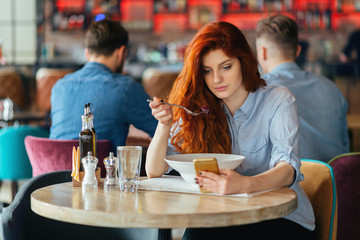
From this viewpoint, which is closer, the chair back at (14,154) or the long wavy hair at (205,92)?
the long wavy hair at (205,92)

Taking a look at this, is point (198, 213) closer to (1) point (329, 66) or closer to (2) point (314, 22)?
(1) point (329, 66)

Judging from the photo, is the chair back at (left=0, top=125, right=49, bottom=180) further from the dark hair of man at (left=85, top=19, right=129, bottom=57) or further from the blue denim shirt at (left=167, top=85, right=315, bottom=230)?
the blue denim shirt at (left=167, top=85, right=315, bottom=230)

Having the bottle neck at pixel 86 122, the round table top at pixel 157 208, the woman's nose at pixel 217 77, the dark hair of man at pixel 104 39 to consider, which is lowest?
the round table top at pixel 157 208

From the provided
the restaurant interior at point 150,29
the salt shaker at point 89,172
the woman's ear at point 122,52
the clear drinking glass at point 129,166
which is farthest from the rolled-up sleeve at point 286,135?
the restaurant interior at point 150,29

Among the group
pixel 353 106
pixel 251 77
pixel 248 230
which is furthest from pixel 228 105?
pixel 353 106

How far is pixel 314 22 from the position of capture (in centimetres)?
781

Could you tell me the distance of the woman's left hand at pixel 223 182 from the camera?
139 cm

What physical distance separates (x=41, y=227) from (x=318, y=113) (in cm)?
162

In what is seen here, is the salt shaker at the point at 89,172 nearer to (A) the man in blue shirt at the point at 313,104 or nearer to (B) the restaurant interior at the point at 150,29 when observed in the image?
(A) the man in blue shirt at the point at 313,104

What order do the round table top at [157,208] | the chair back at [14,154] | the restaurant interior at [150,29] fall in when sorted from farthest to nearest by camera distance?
the restaurant interior at [150,29], the chair back at [14,154], the round table top at [157,208]

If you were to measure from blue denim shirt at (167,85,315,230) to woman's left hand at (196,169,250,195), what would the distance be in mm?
270

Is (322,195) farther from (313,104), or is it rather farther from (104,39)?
(104,39)

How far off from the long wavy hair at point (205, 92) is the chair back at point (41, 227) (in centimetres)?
35

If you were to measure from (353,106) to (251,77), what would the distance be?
5.55 m
